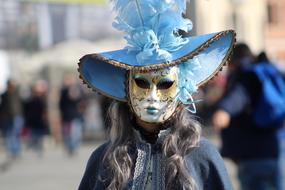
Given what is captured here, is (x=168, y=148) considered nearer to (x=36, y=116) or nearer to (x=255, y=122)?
(x=255, y=122)

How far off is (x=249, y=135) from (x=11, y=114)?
10361mm

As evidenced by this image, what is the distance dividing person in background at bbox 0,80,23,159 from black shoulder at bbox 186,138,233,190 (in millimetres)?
13275

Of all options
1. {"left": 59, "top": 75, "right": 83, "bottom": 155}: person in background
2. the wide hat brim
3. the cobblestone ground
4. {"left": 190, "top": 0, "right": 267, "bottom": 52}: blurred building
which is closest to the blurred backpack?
the wide hat brim

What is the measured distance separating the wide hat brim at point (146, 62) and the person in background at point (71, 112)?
1291cm

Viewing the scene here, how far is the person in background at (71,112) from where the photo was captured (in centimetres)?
1684

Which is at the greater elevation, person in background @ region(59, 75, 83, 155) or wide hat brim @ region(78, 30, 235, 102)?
wide hat brim @ region(78, 30, 235, 102)

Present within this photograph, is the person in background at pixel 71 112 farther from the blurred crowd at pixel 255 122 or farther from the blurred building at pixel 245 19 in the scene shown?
the blurred building at pixel 245 19

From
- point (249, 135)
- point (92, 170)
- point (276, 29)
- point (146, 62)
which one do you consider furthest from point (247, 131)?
point (276, 29)

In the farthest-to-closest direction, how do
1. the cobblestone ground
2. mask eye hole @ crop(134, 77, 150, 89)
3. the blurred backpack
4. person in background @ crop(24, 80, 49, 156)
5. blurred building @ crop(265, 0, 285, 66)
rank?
blurred building @ crop(265, 0, 285, 66), person in background @ crop(24, 80, 49, 156), the cobblestone ground, the blurred backpack, mask eye hole @ crop(134, 77, 150, 89)

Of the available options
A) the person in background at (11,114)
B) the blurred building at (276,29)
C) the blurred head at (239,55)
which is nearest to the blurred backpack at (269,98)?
the blurred head at (239,55)

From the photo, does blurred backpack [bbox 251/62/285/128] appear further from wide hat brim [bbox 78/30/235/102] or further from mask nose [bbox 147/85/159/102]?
mask nose [bbox 147/85/159/102]

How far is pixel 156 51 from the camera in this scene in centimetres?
369

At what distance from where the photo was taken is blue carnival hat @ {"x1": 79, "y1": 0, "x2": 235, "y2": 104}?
3.69m

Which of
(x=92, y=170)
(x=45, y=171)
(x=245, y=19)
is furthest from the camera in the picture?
(x=245, y=19)
